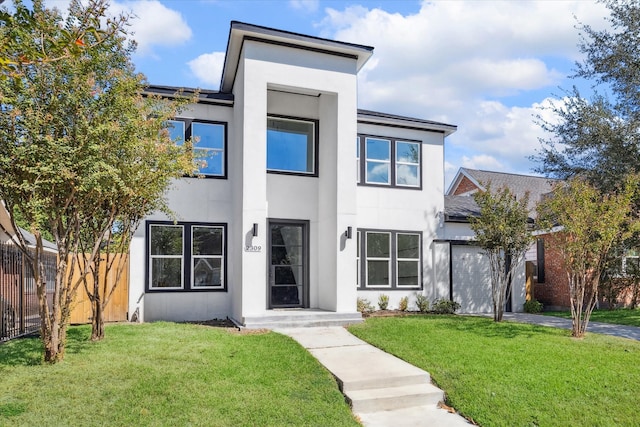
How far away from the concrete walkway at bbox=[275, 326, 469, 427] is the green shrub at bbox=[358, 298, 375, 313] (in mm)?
4506

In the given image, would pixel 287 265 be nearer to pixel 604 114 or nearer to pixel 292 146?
pixel 292 146

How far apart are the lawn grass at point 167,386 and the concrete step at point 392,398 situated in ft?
0.72

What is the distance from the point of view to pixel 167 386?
559 centimetres

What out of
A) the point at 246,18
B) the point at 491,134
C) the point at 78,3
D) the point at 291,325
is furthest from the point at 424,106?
the point at 78,3

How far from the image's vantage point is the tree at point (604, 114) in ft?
41.5

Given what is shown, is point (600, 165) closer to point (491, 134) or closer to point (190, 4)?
point (190, 4)

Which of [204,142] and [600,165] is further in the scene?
[600,165]

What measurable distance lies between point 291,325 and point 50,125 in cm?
606

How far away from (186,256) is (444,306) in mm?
7442

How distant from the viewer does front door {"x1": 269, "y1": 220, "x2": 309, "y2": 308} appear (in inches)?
456

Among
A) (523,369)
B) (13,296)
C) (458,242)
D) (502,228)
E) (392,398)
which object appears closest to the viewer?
(392,398)

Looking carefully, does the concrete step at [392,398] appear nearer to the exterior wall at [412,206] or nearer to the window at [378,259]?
the exterior wall at [412,206]

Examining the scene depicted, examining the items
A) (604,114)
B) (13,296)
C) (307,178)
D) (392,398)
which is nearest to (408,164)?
(307,178)

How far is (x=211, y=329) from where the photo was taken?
9.27 m
